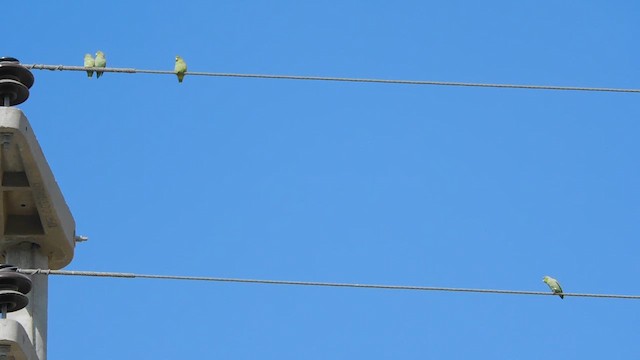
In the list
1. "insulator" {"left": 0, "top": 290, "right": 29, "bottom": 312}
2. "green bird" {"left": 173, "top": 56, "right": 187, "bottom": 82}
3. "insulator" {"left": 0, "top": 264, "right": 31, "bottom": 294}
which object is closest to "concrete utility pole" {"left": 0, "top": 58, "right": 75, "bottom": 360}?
"insulator" {"left": 0, "top": 264, "right": 31, "bottom": 294}

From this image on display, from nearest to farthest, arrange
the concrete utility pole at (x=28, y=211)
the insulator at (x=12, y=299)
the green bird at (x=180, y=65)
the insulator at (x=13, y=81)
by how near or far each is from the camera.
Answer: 1. the insulator at (x=12, y=299)
2. the concrete utility pole at (x=28, y=211)
3. the insulator at (x=13, y=81)
4. the green bird at (x=180, y=65)

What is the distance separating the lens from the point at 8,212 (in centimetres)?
1797

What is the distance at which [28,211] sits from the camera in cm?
1795

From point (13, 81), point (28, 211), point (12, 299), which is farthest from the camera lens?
point (28, 211)

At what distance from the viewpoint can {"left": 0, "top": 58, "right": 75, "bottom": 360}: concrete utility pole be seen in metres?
17.1

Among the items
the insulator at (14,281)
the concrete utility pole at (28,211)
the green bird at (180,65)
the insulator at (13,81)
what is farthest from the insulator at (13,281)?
the green bird at (180,65)

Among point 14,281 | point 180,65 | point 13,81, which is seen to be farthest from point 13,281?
point 180,65

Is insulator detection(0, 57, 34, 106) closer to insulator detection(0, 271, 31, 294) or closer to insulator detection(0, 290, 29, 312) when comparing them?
insulator detection(0, 271, 31, 294)

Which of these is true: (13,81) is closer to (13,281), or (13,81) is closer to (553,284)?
(13,281)

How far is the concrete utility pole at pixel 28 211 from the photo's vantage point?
56.1 ft

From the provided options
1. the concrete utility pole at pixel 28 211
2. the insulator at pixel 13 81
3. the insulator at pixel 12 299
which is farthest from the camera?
the insulator at pixel 13 81

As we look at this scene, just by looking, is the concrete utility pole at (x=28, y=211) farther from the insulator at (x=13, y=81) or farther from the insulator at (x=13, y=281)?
the insulator at (x=13, y=281)

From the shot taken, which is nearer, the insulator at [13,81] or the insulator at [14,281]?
the insulator at [14,281]

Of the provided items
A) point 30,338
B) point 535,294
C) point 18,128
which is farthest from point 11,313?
point 535,294
